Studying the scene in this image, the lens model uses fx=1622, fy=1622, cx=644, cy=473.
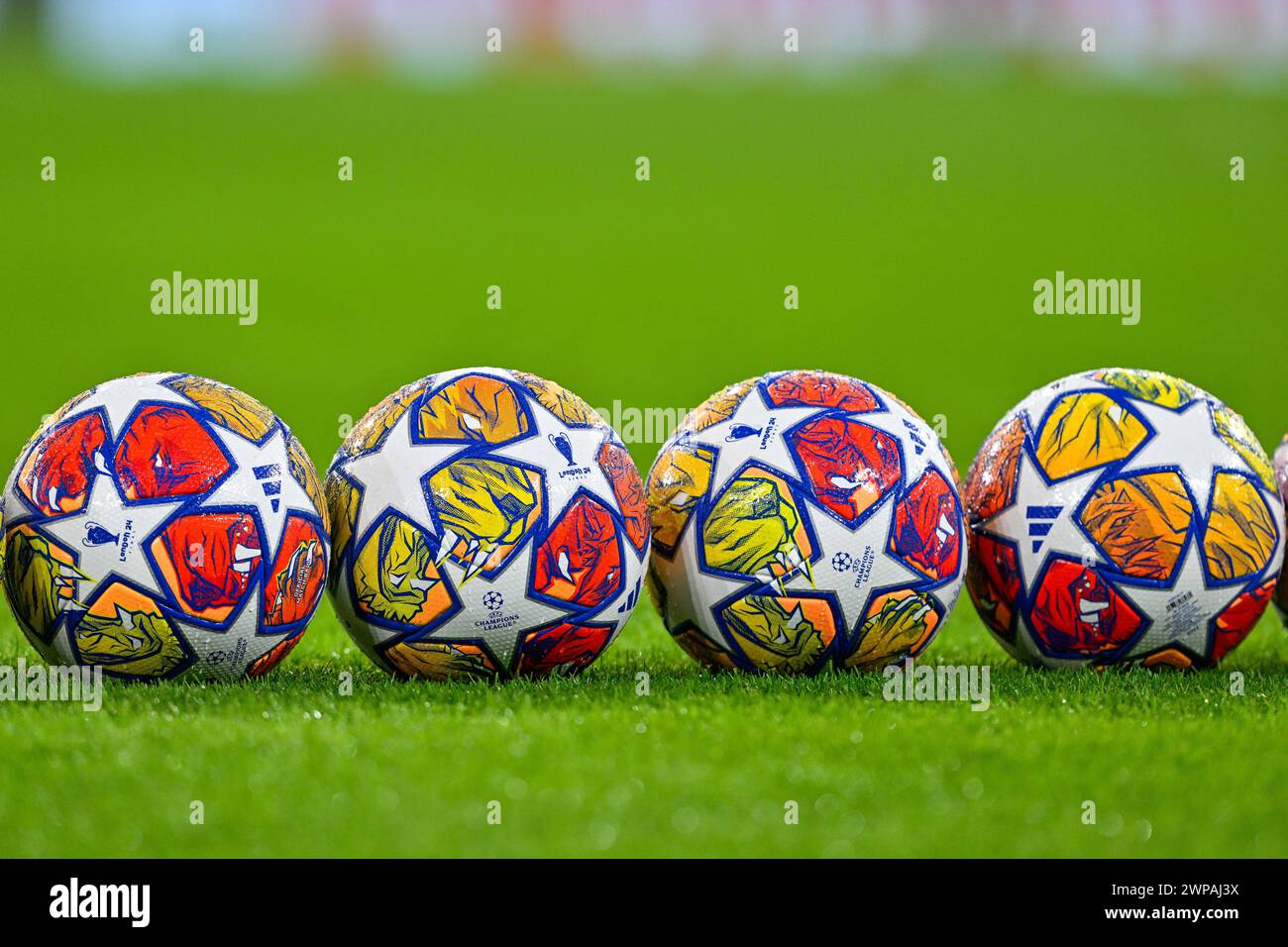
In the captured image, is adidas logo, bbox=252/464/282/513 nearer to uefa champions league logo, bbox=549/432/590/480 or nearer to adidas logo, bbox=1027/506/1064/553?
uefa champions league logo, bbox=549/432/590/480

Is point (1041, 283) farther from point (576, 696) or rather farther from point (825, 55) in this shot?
point (576, 696)

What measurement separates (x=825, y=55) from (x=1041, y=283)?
7.42m

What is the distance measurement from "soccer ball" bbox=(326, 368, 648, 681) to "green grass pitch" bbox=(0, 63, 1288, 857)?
205 millimetres

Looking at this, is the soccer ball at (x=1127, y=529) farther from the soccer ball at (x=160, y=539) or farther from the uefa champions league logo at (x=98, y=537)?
the uefa champions league logo at (x=98, y=537)

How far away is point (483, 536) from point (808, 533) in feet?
4.18

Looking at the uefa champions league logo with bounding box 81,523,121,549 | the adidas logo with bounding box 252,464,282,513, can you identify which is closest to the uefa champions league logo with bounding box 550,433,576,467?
the adidas logo with bounding box 252,464,282,513

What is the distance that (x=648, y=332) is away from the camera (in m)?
21.1

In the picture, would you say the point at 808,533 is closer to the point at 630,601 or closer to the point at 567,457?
the point at 630,601

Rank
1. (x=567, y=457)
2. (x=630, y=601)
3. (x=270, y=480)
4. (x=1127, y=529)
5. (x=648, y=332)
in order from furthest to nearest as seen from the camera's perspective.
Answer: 1. (x=648, y=332)
2. (x=1127, y=529)
3. (x=630, y=601)
4. (x=567, y=457)
5. (x=270, y=480)

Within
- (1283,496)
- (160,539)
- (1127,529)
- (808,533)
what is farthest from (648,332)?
(160,539)

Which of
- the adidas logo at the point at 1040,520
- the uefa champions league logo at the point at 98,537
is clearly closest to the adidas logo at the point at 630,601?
the adidas logo at the point at 1040,520

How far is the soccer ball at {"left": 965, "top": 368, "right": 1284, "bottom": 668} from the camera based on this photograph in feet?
21.7

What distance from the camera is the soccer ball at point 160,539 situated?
19.2ft
